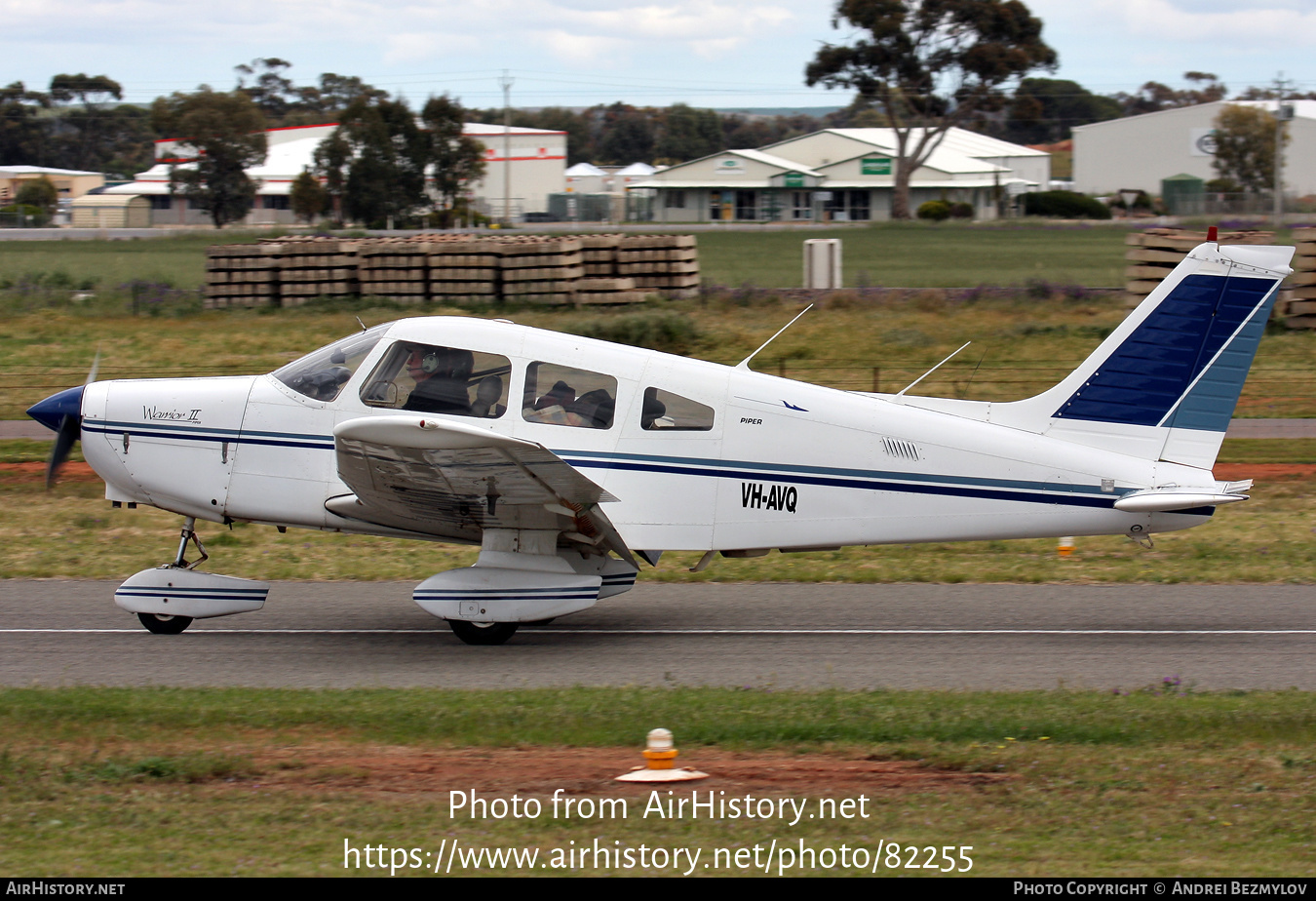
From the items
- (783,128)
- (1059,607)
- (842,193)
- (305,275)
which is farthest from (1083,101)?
(1059,607)

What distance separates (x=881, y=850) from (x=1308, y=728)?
3.24 meters

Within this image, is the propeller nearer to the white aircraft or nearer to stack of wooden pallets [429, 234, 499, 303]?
the white aircraft

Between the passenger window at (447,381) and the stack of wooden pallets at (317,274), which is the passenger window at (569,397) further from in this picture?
the stack of wooden pallets at (317,274)

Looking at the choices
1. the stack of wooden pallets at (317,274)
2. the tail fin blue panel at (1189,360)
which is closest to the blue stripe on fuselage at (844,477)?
the tail fin blue panel at (1189,360)

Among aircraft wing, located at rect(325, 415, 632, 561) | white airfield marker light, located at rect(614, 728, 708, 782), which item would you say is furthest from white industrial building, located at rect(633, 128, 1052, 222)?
white airfield marker light, located at rect(614, 728, 708, 782)

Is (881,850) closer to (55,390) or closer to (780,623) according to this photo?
(780,623)

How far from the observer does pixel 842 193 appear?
86812 mm

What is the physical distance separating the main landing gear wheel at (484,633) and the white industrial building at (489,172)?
7665 cm

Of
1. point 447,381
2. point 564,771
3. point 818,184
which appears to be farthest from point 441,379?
point 818,184

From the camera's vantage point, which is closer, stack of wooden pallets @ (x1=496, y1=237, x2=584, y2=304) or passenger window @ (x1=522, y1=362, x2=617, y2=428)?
passenger window @ (x1=522, y1=362, x2=617, y2=428)

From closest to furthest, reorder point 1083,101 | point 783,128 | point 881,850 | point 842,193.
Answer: point 881,850, point 842,193, point 1083,101, point 783,128

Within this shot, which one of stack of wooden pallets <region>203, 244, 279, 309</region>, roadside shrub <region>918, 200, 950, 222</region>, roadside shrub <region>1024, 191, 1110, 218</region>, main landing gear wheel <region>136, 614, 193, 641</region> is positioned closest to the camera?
main landing gear wheel <region>136, 614, 193, 641</region>

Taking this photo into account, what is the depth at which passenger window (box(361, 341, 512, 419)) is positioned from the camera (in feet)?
31.5

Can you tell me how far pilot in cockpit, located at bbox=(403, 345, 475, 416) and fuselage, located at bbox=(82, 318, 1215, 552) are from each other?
49 millimetres
